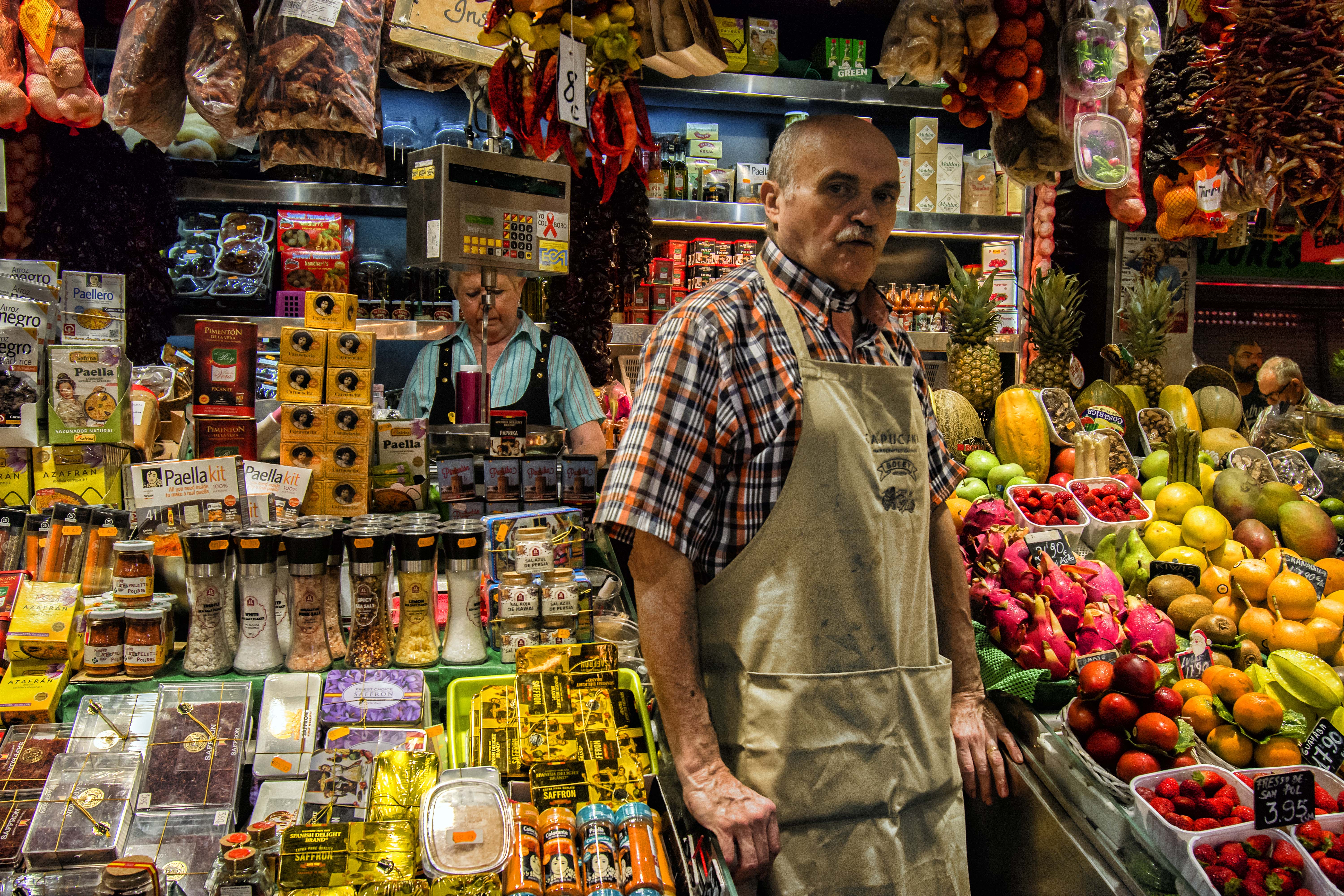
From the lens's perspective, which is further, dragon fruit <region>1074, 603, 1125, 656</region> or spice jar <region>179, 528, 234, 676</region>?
dragon fruit <region>1074, 603, 1125, 656</region>

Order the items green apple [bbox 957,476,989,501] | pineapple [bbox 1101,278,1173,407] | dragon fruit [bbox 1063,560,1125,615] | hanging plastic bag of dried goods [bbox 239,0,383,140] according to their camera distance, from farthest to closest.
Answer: pineapple [bbox 1101,278,1173,407] → green apple [bbox 957,476,989,501] → hanging plastic bag of dried goods [bbox 239,0,383,140] → dragon fruit [bbox 1063,560,1125,615]

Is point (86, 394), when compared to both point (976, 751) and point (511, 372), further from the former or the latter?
point (976, 751)

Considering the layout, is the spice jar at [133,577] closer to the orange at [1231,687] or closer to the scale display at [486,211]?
the scale display at [486,211]

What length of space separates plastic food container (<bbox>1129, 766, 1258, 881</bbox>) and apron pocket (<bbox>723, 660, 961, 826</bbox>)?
437 mm

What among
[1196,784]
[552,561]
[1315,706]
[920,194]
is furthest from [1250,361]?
[552,561]

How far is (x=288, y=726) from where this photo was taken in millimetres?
1787

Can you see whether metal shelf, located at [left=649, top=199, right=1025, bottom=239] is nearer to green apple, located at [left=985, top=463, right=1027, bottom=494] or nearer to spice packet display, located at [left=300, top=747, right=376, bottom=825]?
green apple, located at [left=985, top=463, right=1027, bottom=494]

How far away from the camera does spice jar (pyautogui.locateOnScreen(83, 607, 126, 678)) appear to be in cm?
188

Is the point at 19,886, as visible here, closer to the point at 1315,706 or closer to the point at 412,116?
the point at 1315,706

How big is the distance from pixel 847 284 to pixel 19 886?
1753mm

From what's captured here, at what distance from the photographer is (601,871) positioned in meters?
1.50

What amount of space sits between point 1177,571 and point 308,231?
4.16 metres

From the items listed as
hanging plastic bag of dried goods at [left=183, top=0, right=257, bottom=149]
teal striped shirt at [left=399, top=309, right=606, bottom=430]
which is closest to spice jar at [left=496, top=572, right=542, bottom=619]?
hanging plastic bag of dried goods at [left=183, top=0, right=257, bottom=149]

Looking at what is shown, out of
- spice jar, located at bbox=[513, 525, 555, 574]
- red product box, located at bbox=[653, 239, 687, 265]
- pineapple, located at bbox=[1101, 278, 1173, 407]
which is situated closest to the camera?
spice jar, located at bbox=[513, 525, 555, 574]
